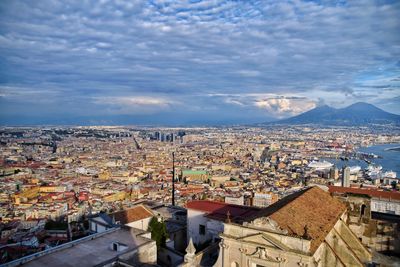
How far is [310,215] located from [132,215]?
29.4 ft

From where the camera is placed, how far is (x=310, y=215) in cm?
922

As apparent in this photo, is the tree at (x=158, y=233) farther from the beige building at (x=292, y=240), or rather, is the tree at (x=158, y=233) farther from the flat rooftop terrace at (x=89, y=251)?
the beige building at (x=292, y=240)

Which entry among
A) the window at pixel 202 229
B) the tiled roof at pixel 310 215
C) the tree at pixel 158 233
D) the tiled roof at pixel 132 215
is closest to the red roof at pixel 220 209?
the window at pixel 202 229

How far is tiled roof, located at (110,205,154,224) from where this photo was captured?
15.3m

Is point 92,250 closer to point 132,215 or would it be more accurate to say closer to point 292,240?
point 132,215

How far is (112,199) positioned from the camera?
37.6 m

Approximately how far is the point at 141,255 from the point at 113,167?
5759 cm

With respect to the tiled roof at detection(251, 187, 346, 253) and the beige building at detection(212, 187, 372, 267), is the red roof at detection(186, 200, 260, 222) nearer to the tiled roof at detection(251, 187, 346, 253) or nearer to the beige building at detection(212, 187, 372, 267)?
the tiled roof at detection(251, 187, 346, 253)

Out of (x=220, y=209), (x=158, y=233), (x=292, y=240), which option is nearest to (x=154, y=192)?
(x=158, y=233)

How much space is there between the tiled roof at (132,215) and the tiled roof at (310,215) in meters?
7.58

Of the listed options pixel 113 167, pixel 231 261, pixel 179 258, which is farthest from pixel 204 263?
pixel 113 167

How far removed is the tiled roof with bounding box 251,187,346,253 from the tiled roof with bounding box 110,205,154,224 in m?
7.58

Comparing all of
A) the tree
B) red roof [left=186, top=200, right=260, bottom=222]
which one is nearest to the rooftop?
the tree

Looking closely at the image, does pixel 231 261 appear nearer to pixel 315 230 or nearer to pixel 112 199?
pixel 315 230
